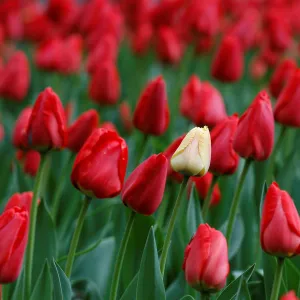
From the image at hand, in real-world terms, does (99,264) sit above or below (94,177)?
below

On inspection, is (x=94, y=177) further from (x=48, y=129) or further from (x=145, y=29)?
(x=145, y=29)

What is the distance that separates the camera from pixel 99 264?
167cm

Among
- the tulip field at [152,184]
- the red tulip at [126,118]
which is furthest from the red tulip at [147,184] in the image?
the red tulip at [126,118]

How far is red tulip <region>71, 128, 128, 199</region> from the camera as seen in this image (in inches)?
47.1

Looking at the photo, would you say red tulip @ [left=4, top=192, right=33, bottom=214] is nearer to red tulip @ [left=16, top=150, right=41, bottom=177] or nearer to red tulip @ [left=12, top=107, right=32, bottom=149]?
red tulip @ [left=12, top=107, right=32, bottom=149]

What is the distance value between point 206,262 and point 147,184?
16 cm

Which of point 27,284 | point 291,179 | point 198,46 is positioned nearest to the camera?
point 27,284

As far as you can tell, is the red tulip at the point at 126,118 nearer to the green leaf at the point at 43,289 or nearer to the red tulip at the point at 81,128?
the red tulip at the point at 81,128

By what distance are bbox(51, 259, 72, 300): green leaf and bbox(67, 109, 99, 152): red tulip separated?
0.51 metres

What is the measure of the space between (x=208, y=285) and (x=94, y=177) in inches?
9.8

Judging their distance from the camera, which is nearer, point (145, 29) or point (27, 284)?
point (27, 284)

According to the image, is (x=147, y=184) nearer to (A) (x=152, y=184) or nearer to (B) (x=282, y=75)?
(A) (x=152, y=184)

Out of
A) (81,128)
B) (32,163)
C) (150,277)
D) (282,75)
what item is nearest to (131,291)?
(150,277)

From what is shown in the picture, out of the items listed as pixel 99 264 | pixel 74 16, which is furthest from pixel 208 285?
pixel 74 16
